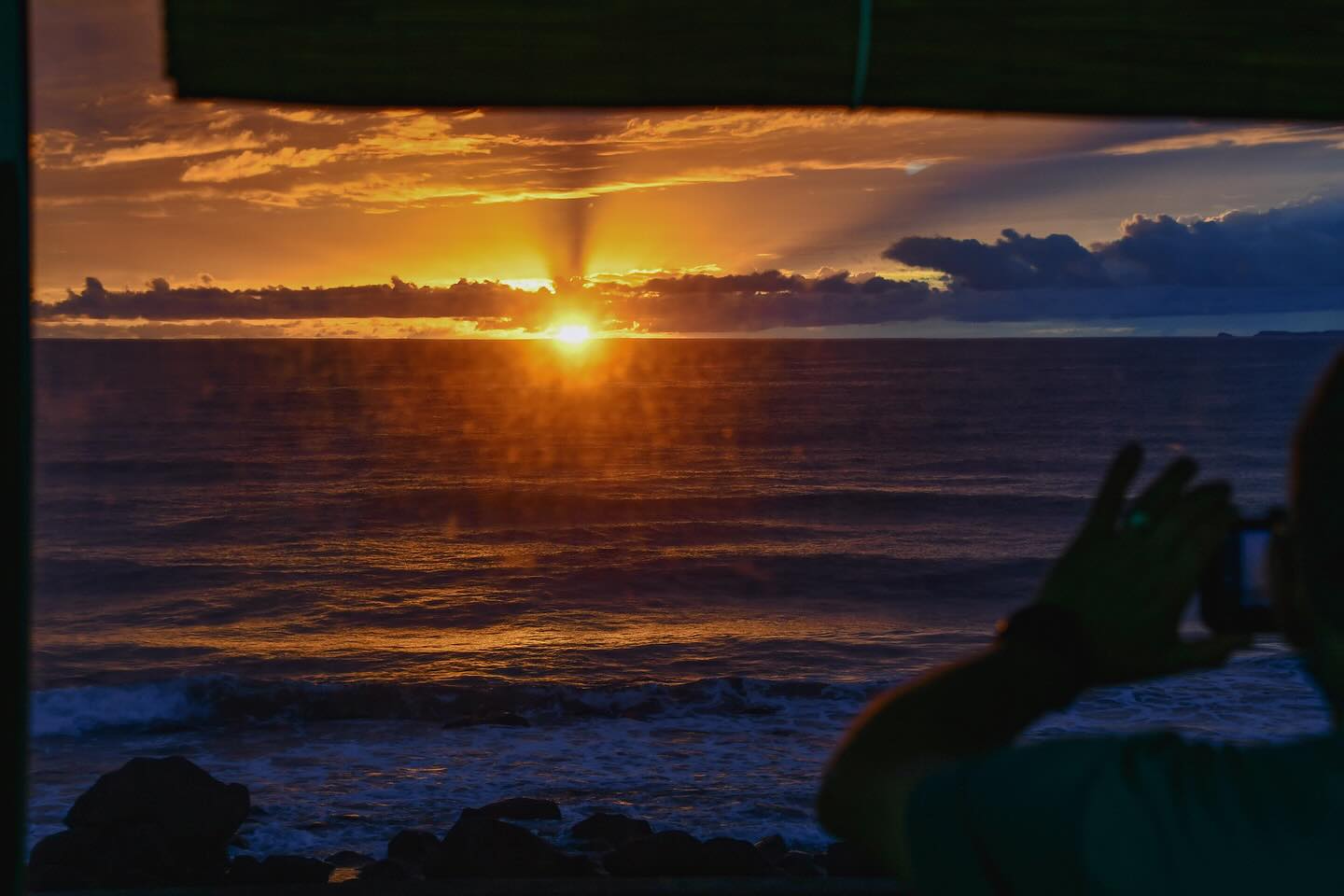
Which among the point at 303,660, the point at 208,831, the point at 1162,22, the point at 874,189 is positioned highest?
the point at 874,189

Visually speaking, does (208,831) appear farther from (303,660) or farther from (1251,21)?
(303,660)

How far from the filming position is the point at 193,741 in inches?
417

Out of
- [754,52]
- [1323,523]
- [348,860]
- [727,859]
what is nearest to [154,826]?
[348,860]

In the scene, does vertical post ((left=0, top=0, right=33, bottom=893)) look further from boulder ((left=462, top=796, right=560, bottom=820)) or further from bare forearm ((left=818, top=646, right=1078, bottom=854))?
boulder ((left=462, top=796, right=560, bottom=820))

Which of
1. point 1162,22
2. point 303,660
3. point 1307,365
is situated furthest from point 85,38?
point 1307,365

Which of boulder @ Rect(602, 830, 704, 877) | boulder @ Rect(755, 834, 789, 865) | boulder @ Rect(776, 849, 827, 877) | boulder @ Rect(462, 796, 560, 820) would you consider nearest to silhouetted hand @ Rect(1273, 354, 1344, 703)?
boulder @ Rect(602, 830, 704, 877)

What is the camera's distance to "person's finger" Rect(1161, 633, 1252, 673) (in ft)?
1.84

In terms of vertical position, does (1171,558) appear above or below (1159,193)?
below

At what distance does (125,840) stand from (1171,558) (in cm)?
634

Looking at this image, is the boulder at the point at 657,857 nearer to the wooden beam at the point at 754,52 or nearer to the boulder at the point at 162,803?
the boulder at the point at 162,803

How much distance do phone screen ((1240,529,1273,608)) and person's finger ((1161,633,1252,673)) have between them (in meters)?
0.12

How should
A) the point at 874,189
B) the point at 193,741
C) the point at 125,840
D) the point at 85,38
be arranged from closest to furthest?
the point at 85,38, the point at 125,840, the point at 193,741, the point at 874,189

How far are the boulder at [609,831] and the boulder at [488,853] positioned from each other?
0.97 metres

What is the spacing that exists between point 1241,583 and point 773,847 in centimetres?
623
